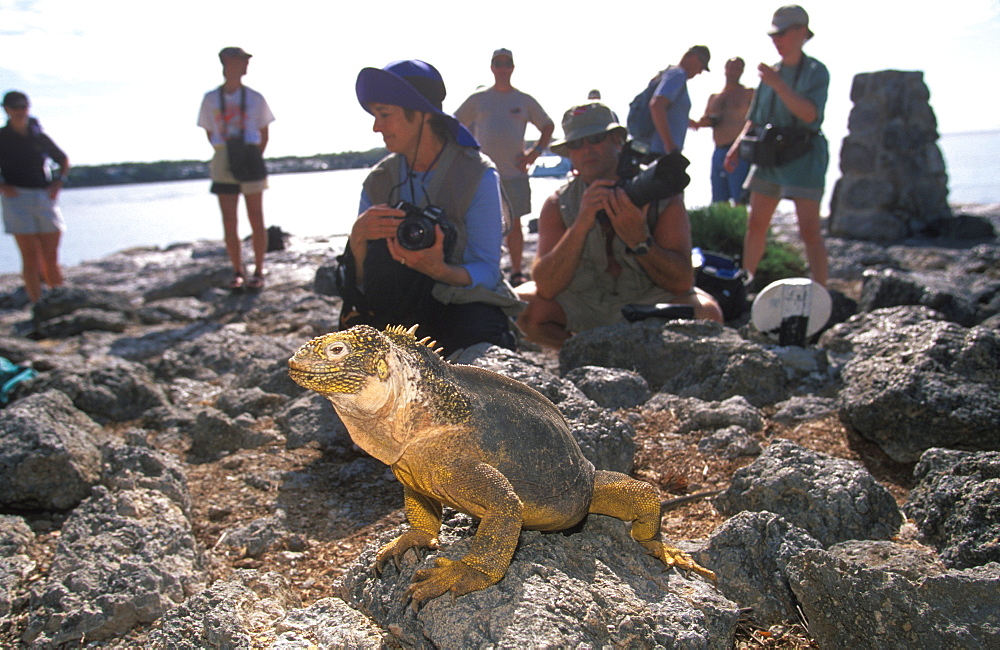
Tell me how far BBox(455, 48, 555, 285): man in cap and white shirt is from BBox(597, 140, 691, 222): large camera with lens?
2.79m

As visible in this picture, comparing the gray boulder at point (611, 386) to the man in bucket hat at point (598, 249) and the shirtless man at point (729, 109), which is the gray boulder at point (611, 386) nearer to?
the man in bucket hat at point (598, 249)

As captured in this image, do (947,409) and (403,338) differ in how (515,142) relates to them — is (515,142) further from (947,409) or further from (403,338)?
(403,338)

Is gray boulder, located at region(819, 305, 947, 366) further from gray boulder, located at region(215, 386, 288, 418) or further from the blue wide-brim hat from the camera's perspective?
gray boulder, located at region(215, 386, 288, 418)

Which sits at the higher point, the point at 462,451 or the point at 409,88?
the point at 409,88

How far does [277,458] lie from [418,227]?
5.39 feet

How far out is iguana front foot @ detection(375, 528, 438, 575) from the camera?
2.23 meters

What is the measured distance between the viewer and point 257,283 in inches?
377

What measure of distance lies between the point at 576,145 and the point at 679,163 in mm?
1022

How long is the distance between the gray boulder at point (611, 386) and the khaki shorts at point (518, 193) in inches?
153

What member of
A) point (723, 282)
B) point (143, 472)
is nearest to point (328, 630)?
point (143, 472)

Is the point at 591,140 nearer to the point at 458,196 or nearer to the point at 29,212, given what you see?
the point at 458,196

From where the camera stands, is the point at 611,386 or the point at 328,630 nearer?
the point at 328,630

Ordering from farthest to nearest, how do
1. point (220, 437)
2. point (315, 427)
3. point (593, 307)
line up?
point (593, 307) → point (220, 437) → point (315, 427)

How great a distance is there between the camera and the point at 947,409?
12.0 feet
